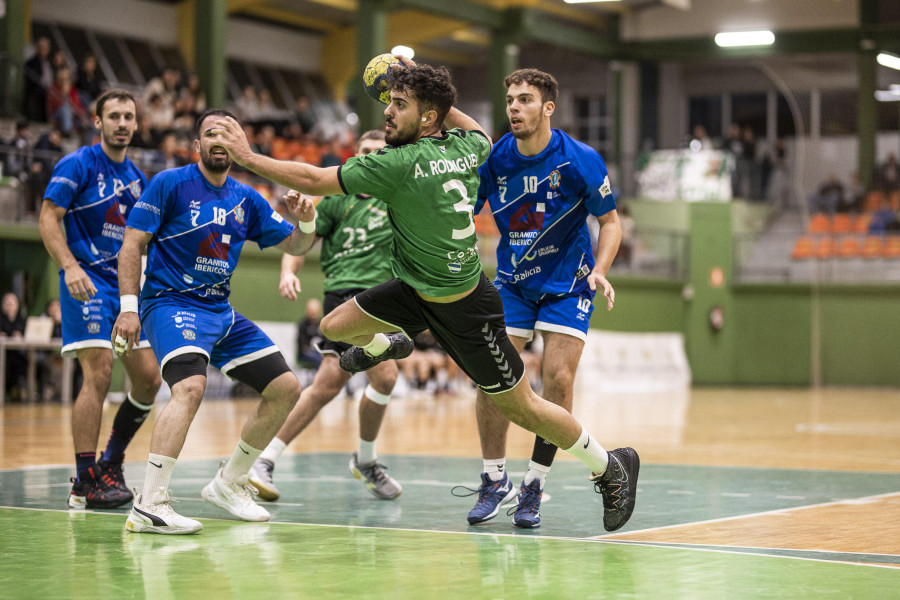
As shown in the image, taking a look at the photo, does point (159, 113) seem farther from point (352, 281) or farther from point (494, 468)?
point (494, 468)

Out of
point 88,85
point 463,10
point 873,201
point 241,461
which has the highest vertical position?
point 463,10

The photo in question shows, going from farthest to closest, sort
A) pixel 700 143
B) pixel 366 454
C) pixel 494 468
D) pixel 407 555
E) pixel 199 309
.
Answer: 1. pixel 700 143
2. pixel 366 454
3. pixel 494 468
4. pixel 199 309
5. pixel 407 555

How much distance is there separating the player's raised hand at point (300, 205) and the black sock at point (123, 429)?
70.8 inches

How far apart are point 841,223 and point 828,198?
118 cm

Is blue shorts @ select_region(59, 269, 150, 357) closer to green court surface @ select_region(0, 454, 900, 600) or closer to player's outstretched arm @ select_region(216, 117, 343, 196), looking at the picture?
green court surface @ select_region(0, 454, 900, 600)

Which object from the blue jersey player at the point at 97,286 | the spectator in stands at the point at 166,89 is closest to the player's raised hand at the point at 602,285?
the blue jersey player at the point at 97,286

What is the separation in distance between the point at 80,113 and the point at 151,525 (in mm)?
15408

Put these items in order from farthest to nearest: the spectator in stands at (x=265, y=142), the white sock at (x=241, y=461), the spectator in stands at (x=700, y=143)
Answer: the spectator in stands at (x=700, y=143) → the spectator in stands at (x=265, y=142) → the white sock at (x=241, y=461)

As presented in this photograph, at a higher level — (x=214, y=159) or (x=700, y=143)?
(x=700, y=143)

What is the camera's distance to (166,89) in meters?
22.1

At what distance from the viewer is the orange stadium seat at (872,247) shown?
1134 inches

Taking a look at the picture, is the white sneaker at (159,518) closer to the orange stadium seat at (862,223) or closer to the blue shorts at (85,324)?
the blue shorts at (85,324)

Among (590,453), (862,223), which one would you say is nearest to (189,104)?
(862,223)

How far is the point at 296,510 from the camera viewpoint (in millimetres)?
6746
